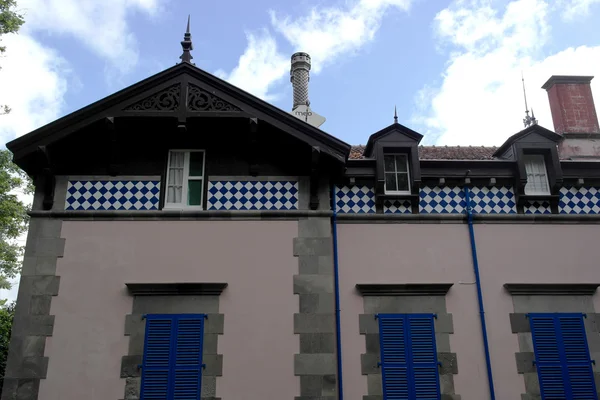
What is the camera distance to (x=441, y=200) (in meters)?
11.4

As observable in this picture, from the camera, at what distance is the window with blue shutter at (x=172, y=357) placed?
9.59 m

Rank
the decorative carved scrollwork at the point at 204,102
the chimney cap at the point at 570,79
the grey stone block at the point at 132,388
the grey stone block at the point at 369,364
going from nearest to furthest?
the grey stone block at the point at 132,388 < the grey stone block at the point at 369,364 < the decorative carved scrollwork at the point at 204,102 < the chimney cap at the point at 570,79

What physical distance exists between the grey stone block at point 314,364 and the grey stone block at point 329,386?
0.27 ft

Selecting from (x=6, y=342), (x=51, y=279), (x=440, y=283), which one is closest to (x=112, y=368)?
(x=51, y=279)

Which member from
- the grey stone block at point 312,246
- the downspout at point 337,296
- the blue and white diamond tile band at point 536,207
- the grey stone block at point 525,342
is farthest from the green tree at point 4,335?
the blue and white diamond tile band at point 536,207

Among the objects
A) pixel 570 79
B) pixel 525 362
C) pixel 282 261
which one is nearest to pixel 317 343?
pixel 282 261

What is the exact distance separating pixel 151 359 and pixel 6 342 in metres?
9.79

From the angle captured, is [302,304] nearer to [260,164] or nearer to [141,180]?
[260,164]

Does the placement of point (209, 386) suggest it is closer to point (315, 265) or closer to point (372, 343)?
point (315, 265)

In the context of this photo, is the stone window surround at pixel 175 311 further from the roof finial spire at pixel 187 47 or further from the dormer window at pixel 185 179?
the roof finial spire at pixel 187 47

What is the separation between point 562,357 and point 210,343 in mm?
6285

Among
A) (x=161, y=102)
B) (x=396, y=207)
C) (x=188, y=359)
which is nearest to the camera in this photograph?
(x=188, y=359)

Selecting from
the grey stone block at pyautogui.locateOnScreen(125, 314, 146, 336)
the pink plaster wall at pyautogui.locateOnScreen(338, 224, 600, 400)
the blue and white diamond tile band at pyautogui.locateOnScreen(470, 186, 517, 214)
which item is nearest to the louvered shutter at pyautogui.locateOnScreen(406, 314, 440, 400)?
the pink plaster wall at pyautogui.locateOnScreen(338, 224, 600, 400)

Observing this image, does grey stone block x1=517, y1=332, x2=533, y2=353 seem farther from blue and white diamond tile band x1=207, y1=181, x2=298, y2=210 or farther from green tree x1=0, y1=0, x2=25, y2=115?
green tree x1=0, y1=0, x2=25, y2=115
